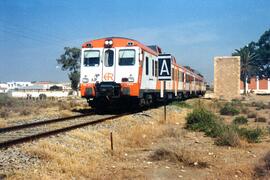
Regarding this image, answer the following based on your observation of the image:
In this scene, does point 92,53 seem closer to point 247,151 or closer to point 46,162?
point 247,151

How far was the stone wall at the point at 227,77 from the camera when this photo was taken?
47469 millimetres

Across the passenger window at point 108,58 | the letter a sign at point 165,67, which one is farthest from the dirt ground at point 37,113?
the letter a sign at point 165,67

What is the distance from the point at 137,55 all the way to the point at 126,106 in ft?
10.9

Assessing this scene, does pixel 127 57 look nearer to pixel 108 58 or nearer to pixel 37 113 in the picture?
pixel 108 58

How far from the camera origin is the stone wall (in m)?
47.5

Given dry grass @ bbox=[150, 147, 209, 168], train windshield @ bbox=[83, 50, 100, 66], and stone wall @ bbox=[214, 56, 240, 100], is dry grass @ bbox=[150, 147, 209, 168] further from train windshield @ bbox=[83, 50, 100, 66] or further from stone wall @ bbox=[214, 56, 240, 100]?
stone wall @ bbox=[214, 56, 240, 100]

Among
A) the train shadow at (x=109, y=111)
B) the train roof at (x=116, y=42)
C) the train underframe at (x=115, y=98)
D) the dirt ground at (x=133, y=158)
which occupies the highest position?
the train roof at (x=116, y=42)

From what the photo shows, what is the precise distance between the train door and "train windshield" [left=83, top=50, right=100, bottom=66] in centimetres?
34

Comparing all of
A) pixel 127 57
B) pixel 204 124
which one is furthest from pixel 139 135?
pixel 127 57

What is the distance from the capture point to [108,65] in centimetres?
1778

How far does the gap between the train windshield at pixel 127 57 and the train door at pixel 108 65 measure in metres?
0.34

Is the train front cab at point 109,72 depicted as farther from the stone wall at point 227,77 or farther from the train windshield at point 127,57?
the stone wall at point 227,77

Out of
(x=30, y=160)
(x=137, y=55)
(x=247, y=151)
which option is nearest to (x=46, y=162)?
(x=30, y=160)

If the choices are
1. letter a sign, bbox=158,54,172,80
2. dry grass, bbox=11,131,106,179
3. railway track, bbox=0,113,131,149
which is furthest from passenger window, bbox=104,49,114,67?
dry grass, bbox=11,131,106,179
